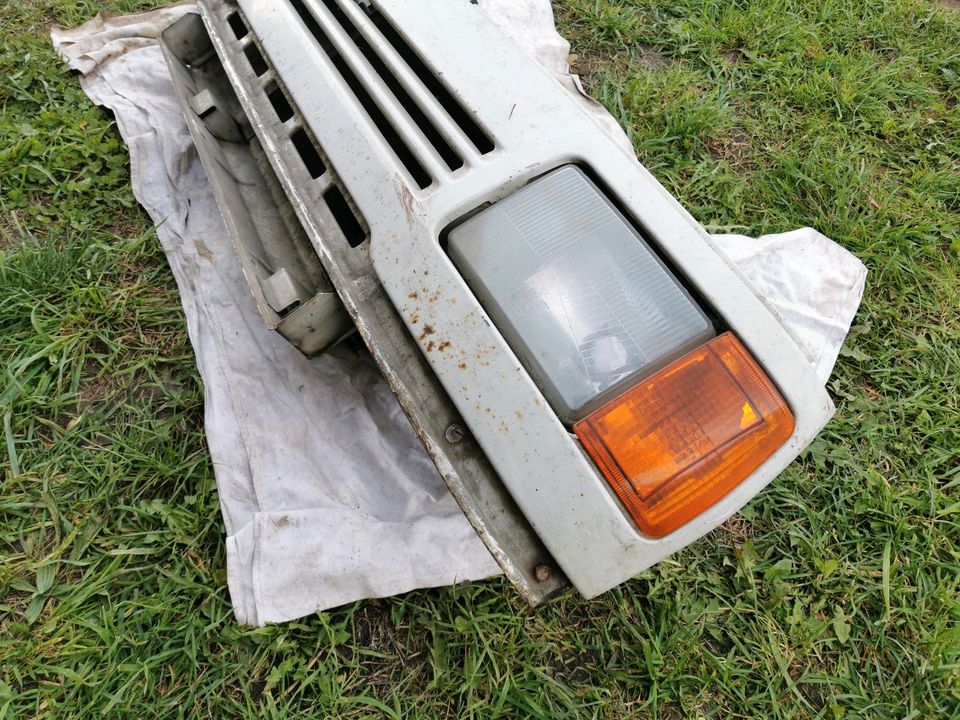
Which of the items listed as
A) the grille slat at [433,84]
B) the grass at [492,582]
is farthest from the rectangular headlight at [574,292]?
the grass at [492,582]

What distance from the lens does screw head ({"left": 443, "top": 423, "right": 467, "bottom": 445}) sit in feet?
4.75

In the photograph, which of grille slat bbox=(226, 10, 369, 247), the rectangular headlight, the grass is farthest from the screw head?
the grass

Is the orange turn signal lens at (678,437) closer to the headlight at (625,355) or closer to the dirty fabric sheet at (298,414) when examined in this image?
Answer: the headlight at (625,355)

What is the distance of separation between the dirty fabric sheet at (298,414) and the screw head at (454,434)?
1.88 feet

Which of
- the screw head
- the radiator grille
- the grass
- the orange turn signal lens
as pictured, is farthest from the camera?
the grass

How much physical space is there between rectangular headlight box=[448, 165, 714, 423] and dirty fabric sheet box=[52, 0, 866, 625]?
0.57m

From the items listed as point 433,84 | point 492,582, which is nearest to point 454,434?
point 492,582

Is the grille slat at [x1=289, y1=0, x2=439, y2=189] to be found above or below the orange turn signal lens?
above

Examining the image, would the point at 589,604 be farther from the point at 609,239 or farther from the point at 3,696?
the point at 3,696

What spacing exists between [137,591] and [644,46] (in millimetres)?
3129

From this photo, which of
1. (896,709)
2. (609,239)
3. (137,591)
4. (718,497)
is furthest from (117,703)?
(896,709)

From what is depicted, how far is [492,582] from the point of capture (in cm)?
189

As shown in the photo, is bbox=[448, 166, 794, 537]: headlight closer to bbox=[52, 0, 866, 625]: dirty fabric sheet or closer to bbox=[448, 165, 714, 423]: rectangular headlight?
bbox=[448, 165, 714, 423]: rectangular headlight

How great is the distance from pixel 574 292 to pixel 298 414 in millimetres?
1147
